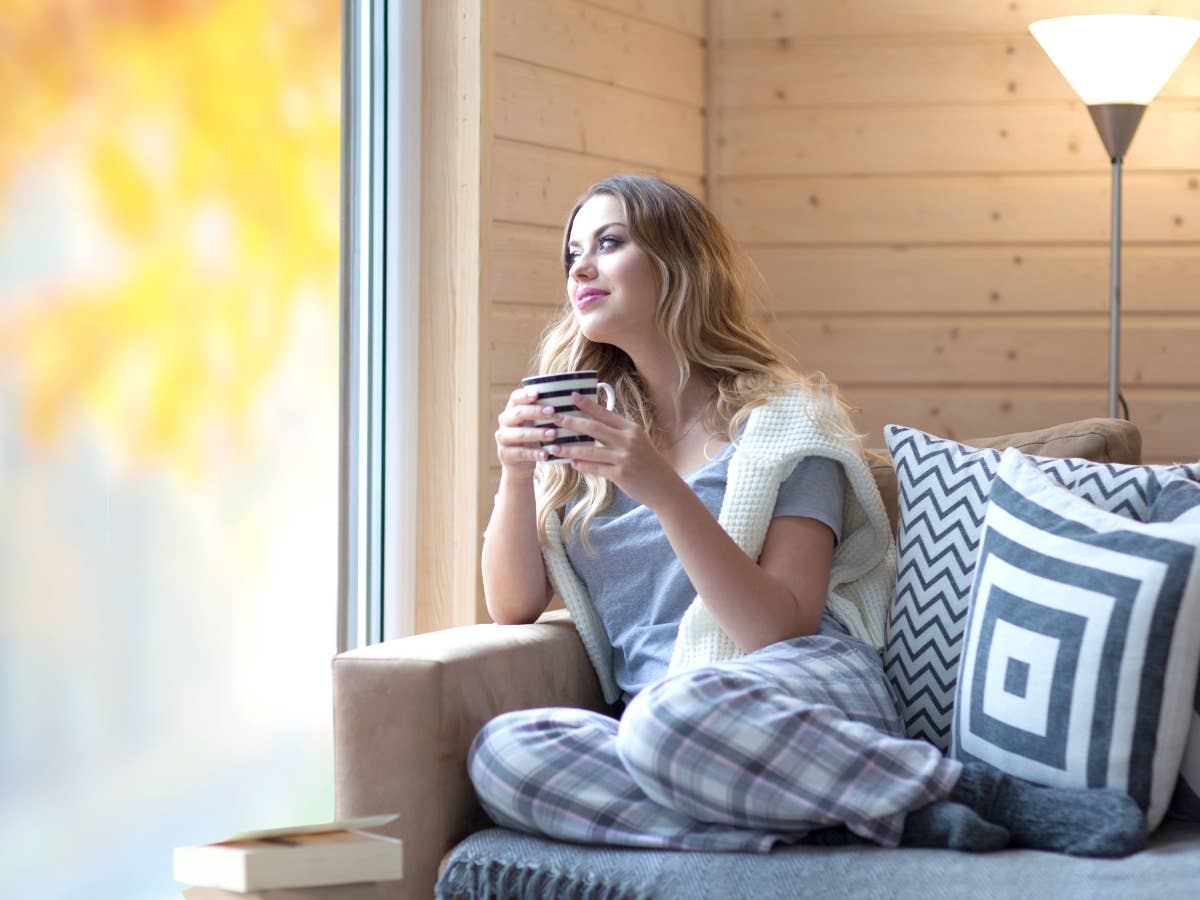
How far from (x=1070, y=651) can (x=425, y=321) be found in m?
1.53

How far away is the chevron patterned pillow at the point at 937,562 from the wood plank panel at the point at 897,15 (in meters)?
1.67

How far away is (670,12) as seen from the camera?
3139 mm

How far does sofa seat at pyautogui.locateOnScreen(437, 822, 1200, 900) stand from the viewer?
1257 millimetres

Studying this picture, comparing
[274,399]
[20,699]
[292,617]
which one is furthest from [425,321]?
[20,699]

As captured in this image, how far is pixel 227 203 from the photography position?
2.26m

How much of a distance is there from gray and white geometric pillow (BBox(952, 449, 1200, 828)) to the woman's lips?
0.64 meters

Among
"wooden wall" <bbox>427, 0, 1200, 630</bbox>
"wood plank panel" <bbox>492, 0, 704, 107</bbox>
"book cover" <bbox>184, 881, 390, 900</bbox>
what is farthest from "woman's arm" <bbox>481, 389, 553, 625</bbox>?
"wooden wall" <bbox>427, 0, 1200, 630</bbox>

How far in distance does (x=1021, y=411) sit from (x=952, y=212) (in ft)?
1.57

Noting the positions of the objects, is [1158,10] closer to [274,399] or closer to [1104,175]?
[1104,175]

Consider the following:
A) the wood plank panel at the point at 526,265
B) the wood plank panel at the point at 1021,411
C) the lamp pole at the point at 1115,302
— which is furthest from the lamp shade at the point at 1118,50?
the wood plank panel at the point at 526,265

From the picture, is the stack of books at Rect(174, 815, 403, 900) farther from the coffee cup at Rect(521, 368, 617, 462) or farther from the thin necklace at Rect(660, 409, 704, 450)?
the thin necklace at Rect(660, 409, 704, 450)

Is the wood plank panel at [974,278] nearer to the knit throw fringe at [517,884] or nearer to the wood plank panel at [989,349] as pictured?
the wood plank panel at [989,349]

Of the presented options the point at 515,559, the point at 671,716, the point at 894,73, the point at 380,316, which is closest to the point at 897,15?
the point at 894,73

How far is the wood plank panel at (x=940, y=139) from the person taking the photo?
10.2 feet
